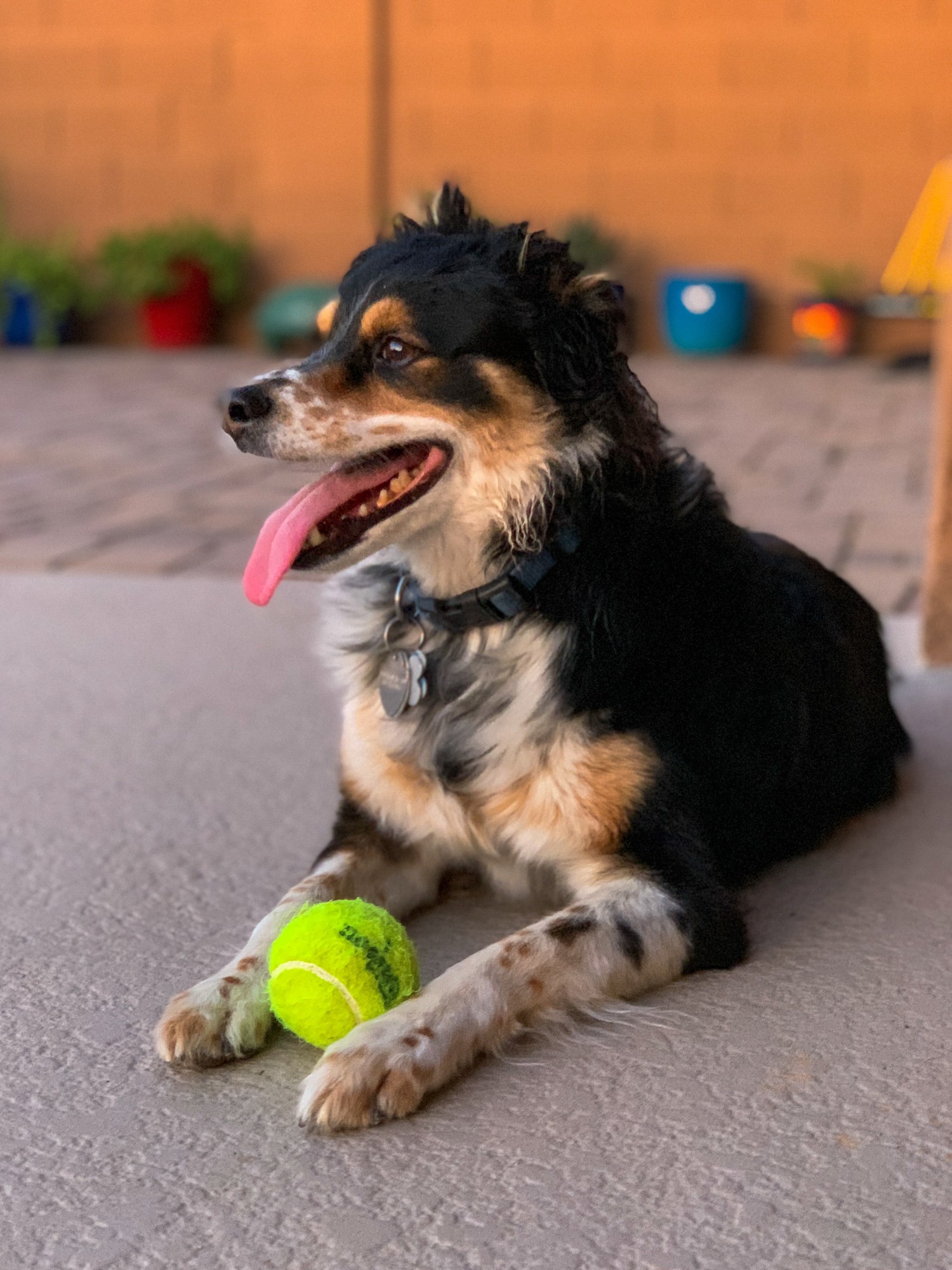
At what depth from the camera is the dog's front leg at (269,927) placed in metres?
2.20

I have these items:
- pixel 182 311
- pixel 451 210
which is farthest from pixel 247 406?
pixel 182 311

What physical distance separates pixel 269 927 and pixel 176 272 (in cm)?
1178

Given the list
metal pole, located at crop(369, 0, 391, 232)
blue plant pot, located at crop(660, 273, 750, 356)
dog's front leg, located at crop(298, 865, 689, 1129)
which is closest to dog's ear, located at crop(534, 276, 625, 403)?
dog's front leg, located at crop(298, 865, 689, 1129)

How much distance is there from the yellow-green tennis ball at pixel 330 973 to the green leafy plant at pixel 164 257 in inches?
468

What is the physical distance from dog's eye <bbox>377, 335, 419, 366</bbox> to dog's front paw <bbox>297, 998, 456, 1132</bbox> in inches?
44.3

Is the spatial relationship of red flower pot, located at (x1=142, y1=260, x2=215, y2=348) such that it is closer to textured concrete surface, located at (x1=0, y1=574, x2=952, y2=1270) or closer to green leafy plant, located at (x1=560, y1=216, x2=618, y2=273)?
green leafy plant, located at (x1=560, y1=216, x2=618, y2=273)

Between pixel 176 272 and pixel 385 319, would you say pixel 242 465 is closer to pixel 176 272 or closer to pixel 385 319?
pixel 385 319

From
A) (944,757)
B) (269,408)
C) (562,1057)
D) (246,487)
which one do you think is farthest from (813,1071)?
(246,487)

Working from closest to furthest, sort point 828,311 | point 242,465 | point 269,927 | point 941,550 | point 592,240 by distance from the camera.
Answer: point 269,927 < point 941,550 < point 242,465 < point 828,311 < point 592,240

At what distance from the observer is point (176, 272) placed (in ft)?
44.0

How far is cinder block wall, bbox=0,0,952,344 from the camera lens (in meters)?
12.5

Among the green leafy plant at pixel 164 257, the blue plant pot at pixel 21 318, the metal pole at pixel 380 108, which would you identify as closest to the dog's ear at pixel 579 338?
the metal pole at pixel 380 108

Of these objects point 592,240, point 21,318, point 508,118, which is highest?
point 508,118

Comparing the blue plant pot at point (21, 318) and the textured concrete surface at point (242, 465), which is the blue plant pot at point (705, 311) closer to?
the textured concrete surface at point (242, 465)
